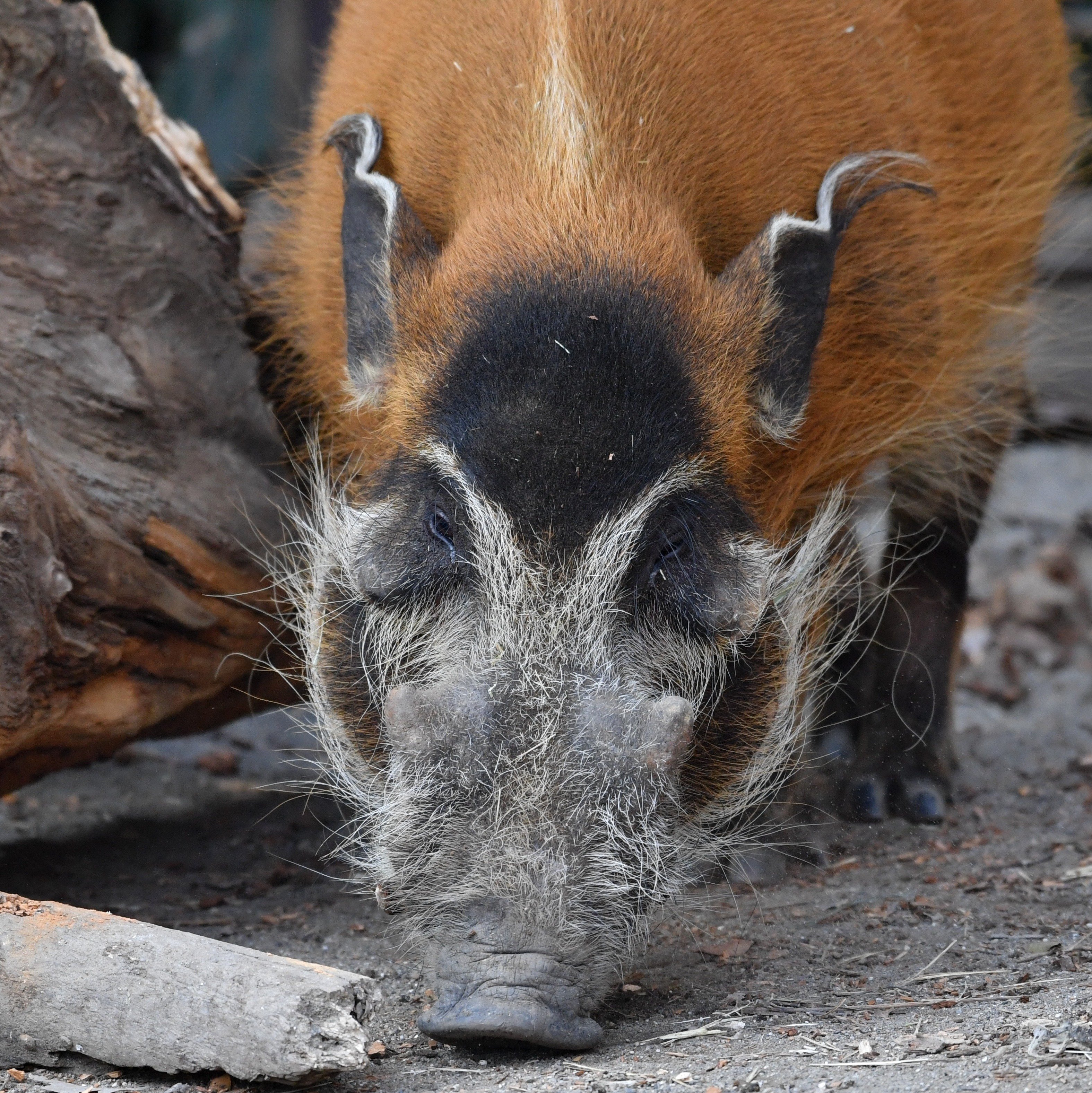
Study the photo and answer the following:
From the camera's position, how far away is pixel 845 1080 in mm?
2330

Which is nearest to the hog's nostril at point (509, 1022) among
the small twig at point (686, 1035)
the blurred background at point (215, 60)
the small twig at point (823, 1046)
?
the small twig at point (686, 1035)

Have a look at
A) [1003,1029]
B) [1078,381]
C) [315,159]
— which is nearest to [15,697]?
[315,159]

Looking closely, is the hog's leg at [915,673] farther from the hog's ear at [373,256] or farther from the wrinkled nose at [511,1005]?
the wrinkled nose at [511,1005]

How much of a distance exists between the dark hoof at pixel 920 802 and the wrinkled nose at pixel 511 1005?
2.01m

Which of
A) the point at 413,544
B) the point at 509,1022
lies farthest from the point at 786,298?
the point at 509,1022

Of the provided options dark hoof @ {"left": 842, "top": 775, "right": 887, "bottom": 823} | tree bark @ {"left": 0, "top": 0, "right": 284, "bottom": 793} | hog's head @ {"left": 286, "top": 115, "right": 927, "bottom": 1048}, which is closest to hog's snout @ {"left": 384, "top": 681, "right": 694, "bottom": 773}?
hog's head @ {"left": 286, "top": 115, "right": 927, "bottom": 1048}

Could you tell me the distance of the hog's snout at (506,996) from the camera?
253 cm

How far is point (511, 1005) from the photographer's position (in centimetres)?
253

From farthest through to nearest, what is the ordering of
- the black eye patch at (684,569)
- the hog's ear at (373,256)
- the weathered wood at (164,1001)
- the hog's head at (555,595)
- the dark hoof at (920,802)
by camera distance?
the dark hoof at (920,802) → the hog's ear at (373,256) → the black eye patch at (684,569) → the hog's head at (555,595) → the weathered wood at (164,1001)

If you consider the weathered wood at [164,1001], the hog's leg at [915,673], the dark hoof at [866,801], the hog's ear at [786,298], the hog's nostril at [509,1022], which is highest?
the hog's ear at [786,298]

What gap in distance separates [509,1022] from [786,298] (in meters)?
1.53

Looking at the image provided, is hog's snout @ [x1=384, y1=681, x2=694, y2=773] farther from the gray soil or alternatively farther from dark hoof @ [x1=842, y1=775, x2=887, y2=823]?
dark hoof @ [x1=842, y1=775, x2=887, y2=823]

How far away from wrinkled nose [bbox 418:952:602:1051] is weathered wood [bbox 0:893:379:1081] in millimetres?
151

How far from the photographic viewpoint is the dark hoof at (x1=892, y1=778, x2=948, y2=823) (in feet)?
14.3
